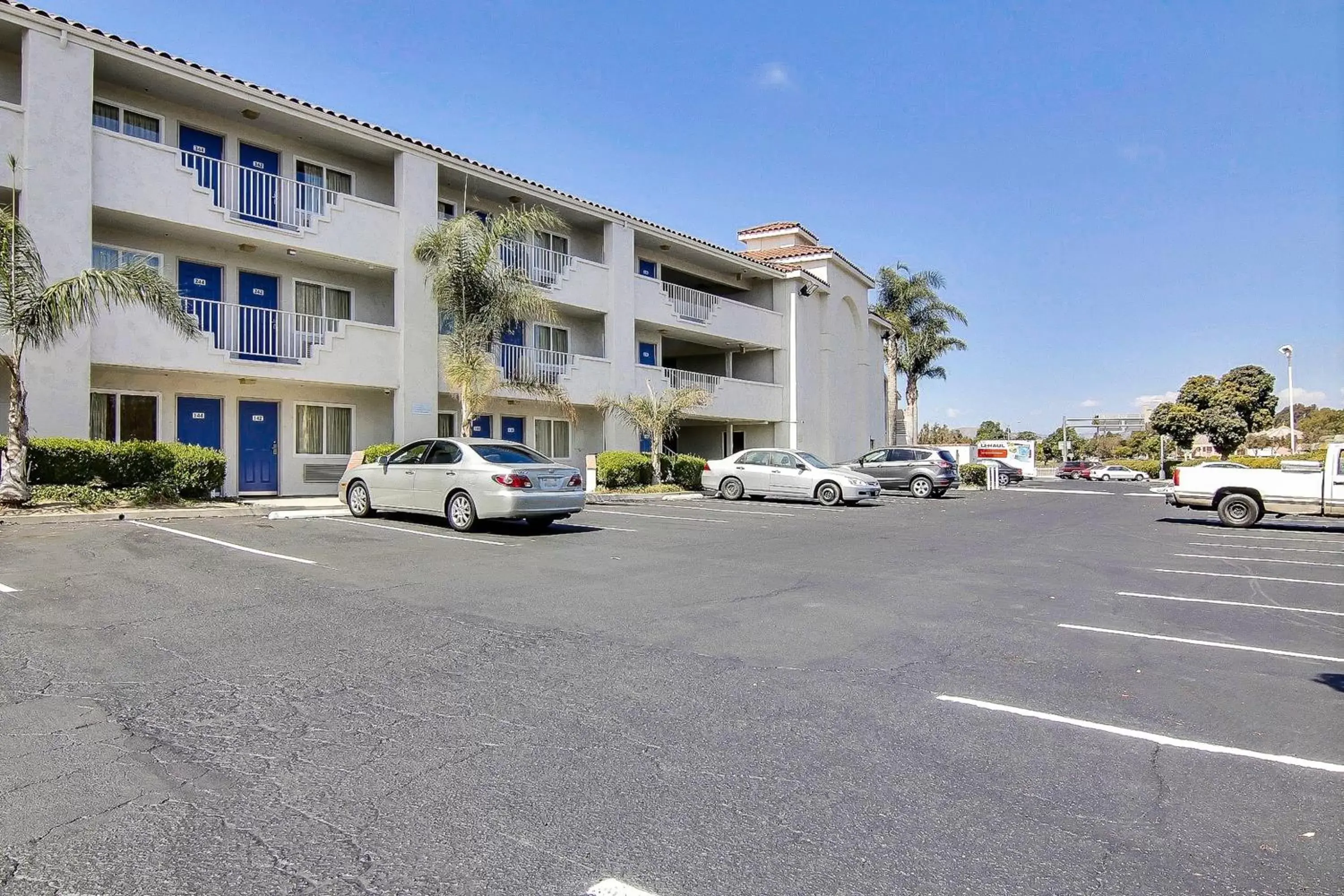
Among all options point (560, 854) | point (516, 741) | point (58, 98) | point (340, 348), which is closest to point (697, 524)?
point (340, 348)

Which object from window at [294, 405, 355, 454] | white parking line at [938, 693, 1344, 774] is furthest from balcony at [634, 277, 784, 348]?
white parking line at [938, 693, 1344, 774]

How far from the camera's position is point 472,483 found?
1280 centimetres

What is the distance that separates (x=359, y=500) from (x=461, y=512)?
2.95m

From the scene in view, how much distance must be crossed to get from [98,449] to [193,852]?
13977 mm

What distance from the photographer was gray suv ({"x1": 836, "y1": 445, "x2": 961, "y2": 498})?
1127 inches

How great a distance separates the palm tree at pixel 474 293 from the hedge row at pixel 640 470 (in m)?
5.37

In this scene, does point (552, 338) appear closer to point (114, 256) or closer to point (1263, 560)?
point (114, 256)

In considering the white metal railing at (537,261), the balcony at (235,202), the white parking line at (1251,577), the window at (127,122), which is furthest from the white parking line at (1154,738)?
the white metal railing at (537,261)

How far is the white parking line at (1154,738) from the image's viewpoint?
4082 millimetres

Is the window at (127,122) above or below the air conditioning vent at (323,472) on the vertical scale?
above

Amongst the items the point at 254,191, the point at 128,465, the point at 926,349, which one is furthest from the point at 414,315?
the point at 926,349

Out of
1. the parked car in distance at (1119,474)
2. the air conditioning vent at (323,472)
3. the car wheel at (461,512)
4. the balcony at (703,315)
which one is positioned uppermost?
the balcony at (703,315)

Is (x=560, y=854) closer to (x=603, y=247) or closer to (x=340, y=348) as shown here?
(x=340, y=348)

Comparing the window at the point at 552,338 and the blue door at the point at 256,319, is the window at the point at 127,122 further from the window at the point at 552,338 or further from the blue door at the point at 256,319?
the window at the point at 552,338
